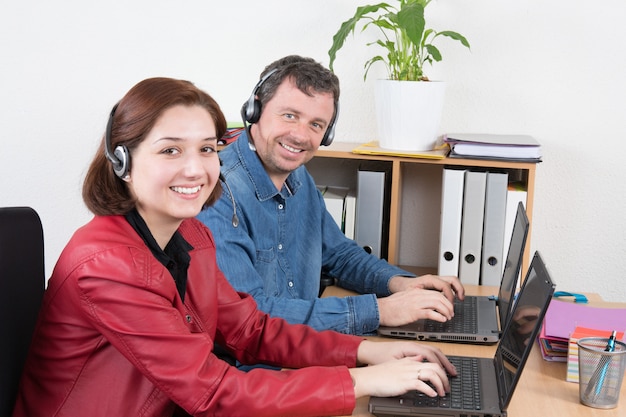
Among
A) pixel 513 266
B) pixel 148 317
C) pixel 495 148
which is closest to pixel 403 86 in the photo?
pixel 495 148

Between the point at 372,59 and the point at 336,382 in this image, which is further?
the point at 372,59

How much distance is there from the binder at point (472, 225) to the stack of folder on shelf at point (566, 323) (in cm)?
53

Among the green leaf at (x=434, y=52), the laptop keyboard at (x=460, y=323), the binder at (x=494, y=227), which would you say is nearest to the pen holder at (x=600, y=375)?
the laptop keyboard at (x=460, y=323)

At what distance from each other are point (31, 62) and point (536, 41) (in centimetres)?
170

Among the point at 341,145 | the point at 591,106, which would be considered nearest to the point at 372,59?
the point at 341,145

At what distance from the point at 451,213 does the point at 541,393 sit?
96cm

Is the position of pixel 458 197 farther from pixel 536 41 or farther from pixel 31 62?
pixel 31 62

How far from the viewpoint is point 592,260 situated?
2.61m

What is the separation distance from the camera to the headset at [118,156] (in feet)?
4.42

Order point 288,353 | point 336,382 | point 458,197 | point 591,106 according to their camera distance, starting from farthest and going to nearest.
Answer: point 591,106 < point 458,197 < point 288,353 < point 336,382

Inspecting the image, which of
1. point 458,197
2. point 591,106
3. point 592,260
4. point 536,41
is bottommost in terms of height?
point 592,260

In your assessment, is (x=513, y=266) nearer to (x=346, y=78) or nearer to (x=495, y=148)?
(x=495, y=148)

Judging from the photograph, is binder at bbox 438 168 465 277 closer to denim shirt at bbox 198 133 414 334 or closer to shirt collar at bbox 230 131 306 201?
denim shirt at bbox 198 133 414 334

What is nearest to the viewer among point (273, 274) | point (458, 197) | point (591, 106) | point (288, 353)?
point (288, 353)
